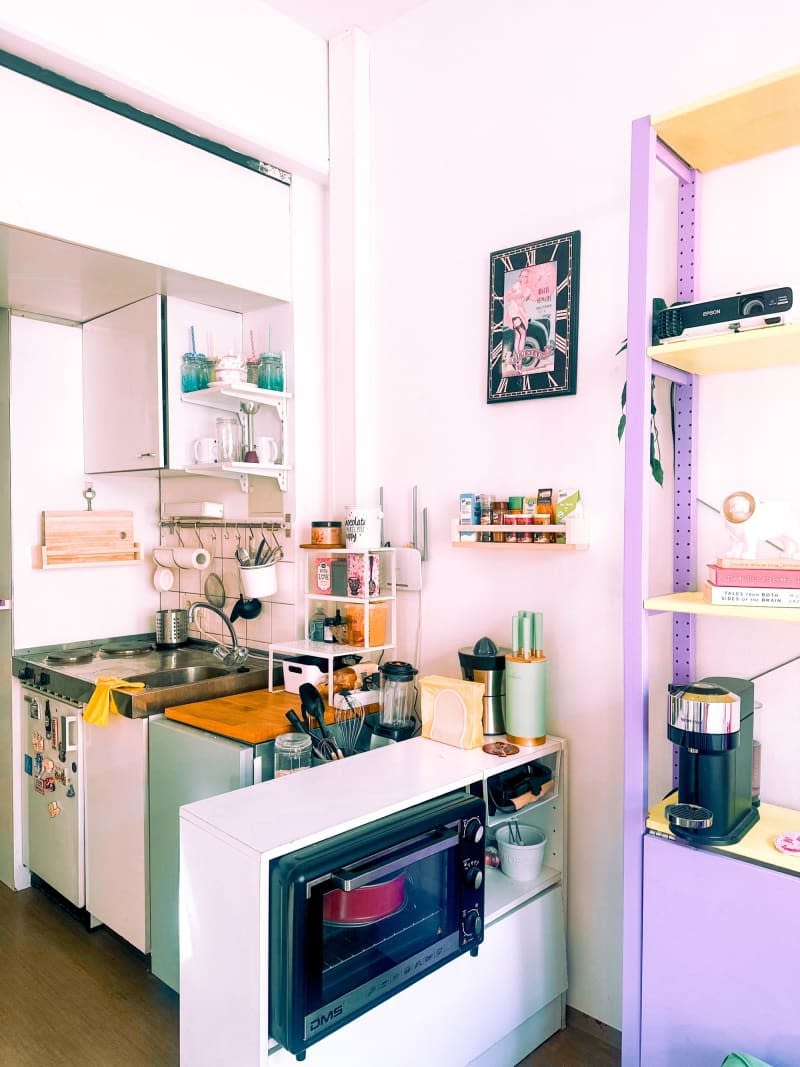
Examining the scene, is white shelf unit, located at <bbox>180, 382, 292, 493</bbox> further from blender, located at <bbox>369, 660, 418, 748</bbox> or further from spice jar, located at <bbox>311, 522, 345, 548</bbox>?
blender, located at <bbox>369, 660, 418, 748</bbox>

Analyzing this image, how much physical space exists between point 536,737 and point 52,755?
1.77 metres

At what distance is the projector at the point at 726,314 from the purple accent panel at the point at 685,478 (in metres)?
0.30

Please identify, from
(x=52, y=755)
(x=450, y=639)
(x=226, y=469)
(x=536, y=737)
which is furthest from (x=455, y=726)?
(x=52, y=755)

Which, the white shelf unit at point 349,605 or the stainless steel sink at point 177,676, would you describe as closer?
the white shelf unit at point 349,605

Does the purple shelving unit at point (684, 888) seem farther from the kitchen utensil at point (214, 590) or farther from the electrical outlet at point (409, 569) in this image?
the kitchen utensil at point (214, 590)

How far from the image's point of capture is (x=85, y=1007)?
87.1 inches

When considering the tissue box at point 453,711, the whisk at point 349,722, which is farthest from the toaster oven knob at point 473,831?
the whisk at point 349,722

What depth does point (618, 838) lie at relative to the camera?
6.79 ft

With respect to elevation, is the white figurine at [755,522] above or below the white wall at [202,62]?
below

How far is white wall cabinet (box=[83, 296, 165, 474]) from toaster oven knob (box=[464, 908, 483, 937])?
1.79 metres

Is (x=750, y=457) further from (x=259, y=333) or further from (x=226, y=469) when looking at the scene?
(x=259, y=333)

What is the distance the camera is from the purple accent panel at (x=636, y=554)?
1.60m

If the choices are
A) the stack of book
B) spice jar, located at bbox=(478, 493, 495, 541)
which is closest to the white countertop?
spice jar, located at bbox=(478, 493, 495, 541)

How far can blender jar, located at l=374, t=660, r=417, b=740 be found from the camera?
7.41 ft
